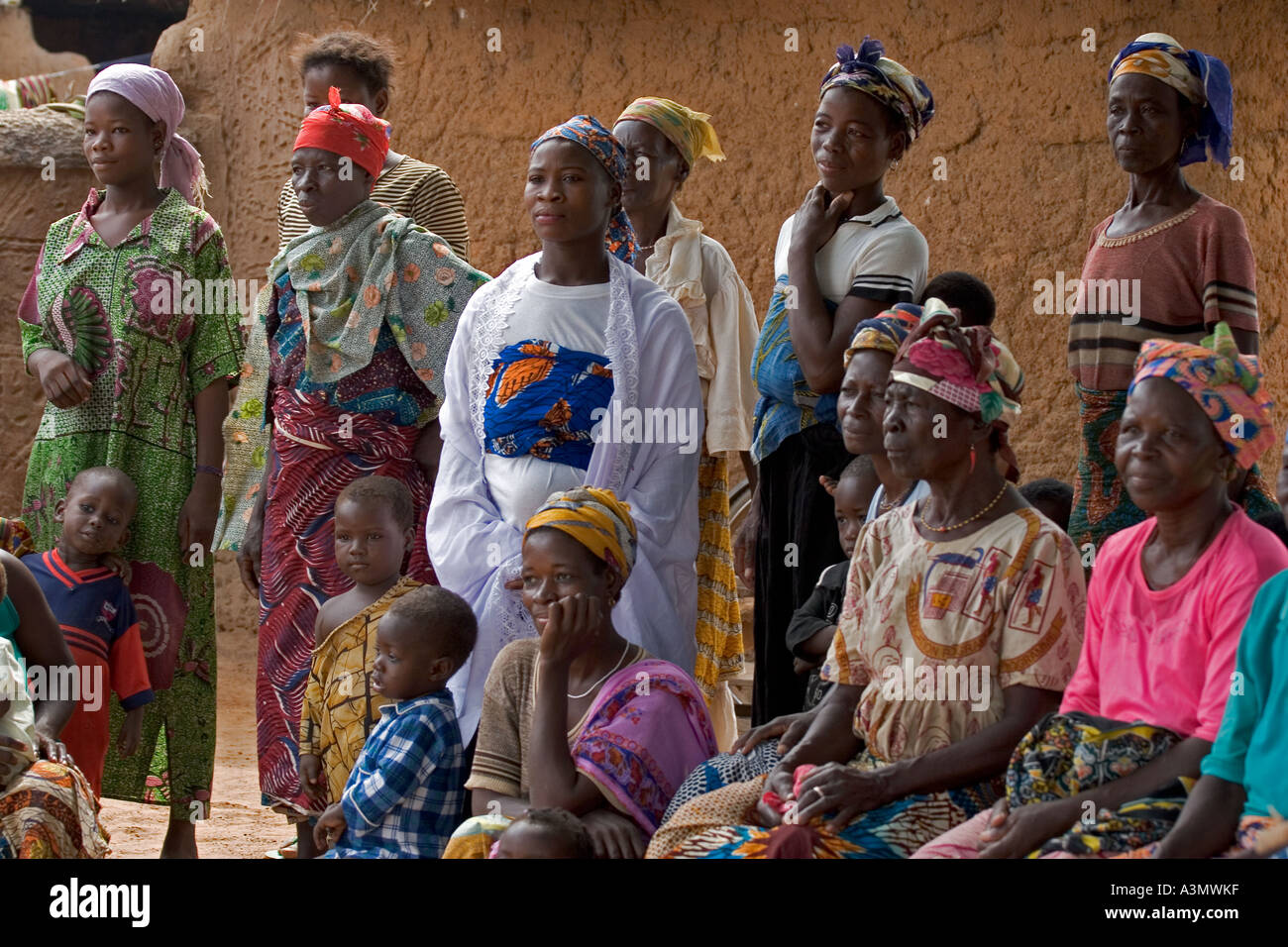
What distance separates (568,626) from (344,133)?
2.09 m

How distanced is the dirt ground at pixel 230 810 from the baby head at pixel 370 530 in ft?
5.12

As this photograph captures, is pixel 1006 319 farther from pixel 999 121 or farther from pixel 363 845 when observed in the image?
pixel 363 845

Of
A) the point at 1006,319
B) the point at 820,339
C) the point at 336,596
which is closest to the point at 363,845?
the point at 336,596

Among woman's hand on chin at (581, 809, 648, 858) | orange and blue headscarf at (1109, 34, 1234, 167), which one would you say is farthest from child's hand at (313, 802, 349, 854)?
orange and blue headscarf at (1109, 34, 1234, 167)

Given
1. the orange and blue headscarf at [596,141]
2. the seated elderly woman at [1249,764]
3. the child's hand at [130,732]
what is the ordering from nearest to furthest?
the seated elderly woman at [1249,764] → the orange and blue headscarf at [596,141] → the child's hand at [130,732]

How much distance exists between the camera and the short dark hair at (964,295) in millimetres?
5012

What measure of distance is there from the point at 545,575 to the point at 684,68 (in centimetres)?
485

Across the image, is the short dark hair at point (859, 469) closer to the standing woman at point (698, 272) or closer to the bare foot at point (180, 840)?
the standing woman at point (698, 272)

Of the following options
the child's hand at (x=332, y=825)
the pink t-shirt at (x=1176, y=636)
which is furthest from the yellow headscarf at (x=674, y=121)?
the pink t-shirt at (x=1176, y=636)

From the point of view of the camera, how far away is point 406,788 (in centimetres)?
412

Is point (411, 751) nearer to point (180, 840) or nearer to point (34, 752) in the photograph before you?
point (34, 752)

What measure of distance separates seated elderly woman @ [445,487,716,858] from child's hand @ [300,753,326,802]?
0.86m

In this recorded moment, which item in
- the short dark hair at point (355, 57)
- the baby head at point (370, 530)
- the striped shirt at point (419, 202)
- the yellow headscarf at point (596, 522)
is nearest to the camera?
the yellow headscarf at point (596, 522)
